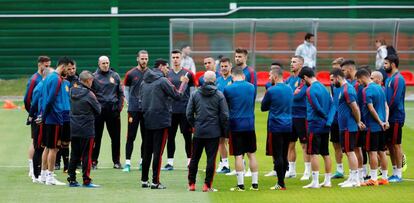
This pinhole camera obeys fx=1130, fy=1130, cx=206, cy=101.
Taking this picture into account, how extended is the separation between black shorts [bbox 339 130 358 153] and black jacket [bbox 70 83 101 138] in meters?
3.85

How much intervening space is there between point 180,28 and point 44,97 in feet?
59.7

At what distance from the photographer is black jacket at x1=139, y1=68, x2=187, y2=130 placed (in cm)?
1741

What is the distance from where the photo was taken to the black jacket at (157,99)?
17406 mm

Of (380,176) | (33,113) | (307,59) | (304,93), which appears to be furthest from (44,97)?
(307,59)

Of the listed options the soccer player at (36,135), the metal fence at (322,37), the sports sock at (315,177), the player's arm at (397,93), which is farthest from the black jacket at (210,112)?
the metal fence at (322,37)

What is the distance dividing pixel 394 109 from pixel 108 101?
5069 mm

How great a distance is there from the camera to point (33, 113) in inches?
718

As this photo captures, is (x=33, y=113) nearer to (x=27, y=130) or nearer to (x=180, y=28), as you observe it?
(x=27, y=130)

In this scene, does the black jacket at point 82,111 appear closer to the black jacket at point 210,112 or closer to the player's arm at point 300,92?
the black jacket at point 210,112

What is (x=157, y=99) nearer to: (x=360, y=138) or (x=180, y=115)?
(x=180, y=115)

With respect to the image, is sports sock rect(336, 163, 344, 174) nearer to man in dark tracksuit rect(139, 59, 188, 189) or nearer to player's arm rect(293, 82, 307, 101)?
player's arm rect(293, 82, 307, 101)

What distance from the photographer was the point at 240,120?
56.3 ft

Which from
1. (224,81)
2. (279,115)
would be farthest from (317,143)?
(224,81)

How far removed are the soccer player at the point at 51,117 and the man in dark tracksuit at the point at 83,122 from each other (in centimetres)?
41
